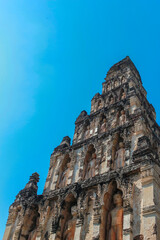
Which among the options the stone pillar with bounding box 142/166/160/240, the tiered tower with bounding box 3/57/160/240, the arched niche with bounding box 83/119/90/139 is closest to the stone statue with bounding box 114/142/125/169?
the tiered tower with bounding box 3/57/160/240

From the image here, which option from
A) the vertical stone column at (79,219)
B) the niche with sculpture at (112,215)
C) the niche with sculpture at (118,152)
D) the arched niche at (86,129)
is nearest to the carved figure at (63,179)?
the arched niche at (86,129)

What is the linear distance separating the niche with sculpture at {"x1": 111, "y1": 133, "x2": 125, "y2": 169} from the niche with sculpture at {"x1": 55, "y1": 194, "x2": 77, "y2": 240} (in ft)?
10.0

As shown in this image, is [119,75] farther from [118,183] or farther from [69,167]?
[118,183]

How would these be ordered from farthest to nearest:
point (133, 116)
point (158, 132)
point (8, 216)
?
point (158, 132) < point (8, 216) < point (133, 116)

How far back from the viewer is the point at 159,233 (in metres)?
10.0

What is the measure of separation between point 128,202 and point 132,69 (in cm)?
1542

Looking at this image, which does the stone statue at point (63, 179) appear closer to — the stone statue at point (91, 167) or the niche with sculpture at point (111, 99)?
the stone statue at point (91, 167)

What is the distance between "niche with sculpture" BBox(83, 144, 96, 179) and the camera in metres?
16.0

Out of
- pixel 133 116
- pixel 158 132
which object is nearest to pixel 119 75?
pixel 158 132

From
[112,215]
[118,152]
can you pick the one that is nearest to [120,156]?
[118,152]

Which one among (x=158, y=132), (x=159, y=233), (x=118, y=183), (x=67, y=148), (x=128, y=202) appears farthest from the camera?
(x=158, y=132)

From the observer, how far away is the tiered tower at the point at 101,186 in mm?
11570

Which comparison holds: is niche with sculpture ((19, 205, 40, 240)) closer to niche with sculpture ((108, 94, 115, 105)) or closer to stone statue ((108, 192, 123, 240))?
stone statue ((108, 192, 123, 240))

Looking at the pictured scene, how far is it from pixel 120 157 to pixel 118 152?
0.46 metres
